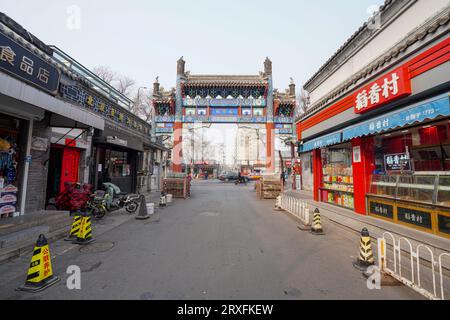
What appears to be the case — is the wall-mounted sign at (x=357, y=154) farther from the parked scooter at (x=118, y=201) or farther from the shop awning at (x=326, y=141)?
the parked scooter at (x=118, y=201)

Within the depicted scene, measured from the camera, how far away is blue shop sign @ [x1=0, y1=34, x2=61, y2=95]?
15.8 ft

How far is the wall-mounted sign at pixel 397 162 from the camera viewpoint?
6566 millimetres

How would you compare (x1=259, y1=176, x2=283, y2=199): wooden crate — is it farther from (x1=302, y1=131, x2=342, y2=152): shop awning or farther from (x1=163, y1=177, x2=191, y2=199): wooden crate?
(x1=163, y1=177, x2=191, y2=199): wooden crate

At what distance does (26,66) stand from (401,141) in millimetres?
12117

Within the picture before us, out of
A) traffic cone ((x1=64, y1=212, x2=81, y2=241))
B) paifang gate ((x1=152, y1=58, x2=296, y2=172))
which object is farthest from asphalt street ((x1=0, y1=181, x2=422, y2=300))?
paifang gate ((x1=152, y1=58, x2=296, y2=172))

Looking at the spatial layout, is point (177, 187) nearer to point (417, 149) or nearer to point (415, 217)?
point (415, 217)

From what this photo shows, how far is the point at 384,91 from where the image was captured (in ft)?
20.0

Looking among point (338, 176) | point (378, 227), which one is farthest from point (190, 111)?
point (378, 227)

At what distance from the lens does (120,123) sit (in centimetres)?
1359

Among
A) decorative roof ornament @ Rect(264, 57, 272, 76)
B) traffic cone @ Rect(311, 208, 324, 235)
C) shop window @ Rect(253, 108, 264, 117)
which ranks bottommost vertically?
traffic cone @ Rect(311, 208, 324, 235)

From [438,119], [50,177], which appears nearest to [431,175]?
[438,119]

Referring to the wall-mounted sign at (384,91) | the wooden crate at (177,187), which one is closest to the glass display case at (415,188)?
the wall-mounted sign at (384,91)

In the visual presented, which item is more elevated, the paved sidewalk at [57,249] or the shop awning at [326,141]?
the shop awning at [326,141]

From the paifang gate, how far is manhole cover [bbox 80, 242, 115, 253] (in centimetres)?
2105
